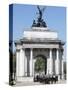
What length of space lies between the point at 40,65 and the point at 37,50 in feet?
0.54

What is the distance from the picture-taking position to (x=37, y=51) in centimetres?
350

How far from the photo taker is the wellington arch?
3.45 m

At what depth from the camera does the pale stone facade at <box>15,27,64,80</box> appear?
11.3 feet

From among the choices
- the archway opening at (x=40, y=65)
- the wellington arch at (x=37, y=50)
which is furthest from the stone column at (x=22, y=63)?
the archway opening at (x=40, y=65)

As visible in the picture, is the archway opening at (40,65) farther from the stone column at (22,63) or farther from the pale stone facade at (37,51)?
the stone column at (22,63)

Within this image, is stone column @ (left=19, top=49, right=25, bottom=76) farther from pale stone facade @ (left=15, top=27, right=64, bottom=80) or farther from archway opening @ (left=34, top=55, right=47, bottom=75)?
archway opening @ (left=34, top=55, right=47, bottom=75)

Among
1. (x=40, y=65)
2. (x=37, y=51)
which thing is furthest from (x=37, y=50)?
(x=40, y=65)

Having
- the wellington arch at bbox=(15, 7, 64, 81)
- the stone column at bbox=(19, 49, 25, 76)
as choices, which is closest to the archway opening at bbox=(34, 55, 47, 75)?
the wellington arch at bbox=(15, 7, 64, 81)

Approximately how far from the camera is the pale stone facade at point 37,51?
345 centimetres

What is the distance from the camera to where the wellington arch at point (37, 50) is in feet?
11.3

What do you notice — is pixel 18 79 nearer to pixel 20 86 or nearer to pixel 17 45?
pixel 20 86

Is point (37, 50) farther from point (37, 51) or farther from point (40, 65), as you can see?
point (40, 65)

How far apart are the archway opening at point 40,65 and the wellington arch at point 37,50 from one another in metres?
0.01

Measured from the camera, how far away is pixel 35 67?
350cm
